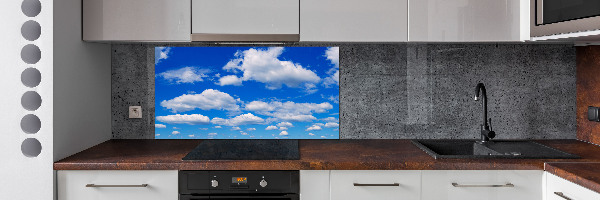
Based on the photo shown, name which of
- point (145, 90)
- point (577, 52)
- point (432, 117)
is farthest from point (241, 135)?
point (577, 52)

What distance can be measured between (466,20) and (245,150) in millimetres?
1223

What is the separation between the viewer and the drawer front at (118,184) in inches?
81.0

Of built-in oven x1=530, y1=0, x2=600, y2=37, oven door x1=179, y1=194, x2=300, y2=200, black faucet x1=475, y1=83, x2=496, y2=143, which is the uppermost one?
built-in oven x1=530, y1=0, x2=600, y2=37

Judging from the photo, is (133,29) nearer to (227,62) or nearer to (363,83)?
A: (227,62)

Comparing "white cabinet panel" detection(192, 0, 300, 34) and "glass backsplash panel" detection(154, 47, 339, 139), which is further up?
"white cabinet panel" detection(192, 0, 300, 34)

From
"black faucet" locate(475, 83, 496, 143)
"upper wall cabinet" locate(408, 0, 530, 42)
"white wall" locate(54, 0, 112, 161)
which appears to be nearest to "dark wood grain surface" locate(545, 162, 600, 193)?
"black faucet" locate(475, 83, 496, 143)

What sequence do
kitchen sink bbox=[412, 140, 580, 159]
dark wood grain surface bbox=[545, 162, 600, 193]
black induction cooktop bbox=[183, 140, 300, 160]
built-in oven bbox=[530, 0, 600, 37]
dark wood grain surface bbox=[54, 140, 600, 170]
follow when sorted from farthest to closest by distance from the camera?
1. kitchen sink bbox=[412, 140, 580, 159]
2. black induction cooktop bbox=[183, 140, 300, 160]
3. dark wood grain surface bbox=[54, 140, 600, 170]
4. built-in oven bbox=[530, 0, 600, 37]
5. dark wood grain surface bbox=[545, 162, 600, 193]

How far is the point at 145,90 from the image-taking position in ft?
8.97

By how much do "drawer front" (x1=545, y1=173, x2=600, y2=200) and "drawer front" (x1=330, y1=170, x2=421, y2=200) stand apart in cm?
52

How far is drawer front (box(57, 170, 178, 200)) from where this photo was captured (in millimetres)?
2059
